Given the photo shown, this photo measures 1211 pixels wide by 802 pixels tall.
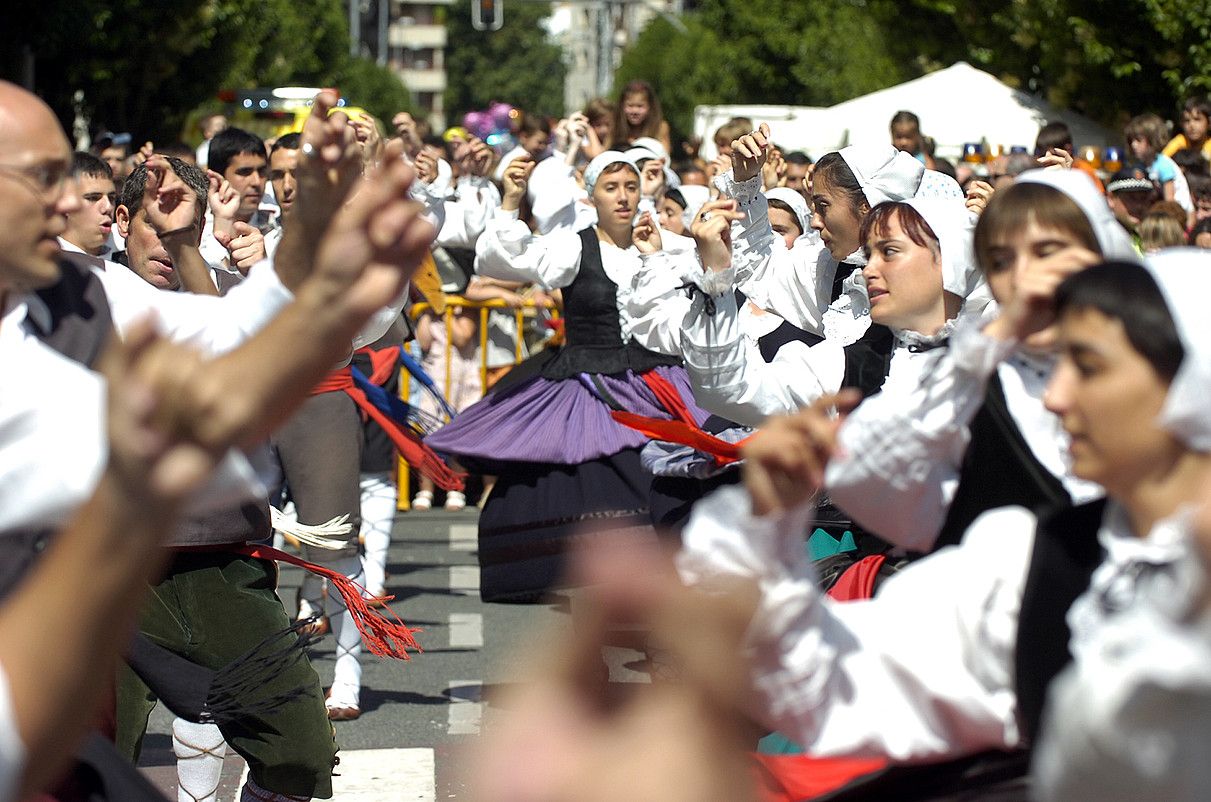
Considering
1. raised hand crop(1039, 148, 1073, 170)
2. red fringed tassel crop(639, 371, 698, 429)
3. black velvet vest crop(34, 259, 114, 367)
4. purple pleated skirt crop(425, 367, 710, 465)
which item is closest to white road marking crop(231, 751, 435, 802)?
purple pleated skirt crop(425, 367, 710, 465)

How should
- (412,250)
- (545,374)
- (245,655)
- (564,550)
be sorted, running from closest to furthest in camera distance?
(412,250), (245,655), (564,550), (545,374)

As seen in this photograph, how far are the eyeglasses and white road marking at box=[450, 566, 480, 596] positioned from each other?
262 inches

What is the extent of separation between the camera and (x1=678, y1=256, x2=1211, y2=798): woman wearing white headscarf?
233cm

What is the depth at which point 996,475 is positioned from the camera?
3.03 m

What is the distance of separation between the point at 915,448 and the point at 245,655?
2024 mm

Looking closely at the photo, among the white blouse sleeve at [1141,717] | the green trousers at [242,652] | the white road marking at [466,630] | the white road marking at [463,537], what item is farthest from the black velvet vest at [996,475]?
the white road marking at [463,537]

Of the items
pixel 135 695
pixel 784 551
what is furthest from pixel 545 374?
pixel 784 551

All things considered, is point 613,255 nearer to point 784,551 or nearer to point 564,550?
point 564,550

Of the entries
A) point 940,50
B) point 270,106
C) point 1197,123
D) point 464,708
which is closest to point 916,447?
point 464,708

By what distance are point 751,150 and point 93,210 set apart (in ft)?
6.90

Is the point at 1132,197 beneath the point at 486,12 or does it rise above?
above

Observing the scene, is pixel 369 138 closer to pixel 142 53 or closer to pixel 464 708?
pixel 464 708

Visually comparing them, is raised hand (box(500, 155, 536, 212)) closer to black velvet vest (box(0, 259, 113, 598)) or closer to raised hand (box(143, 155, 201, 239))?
raised hand (box(143, 155, 201, 239))

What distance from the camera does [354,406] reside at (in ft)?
22.8
